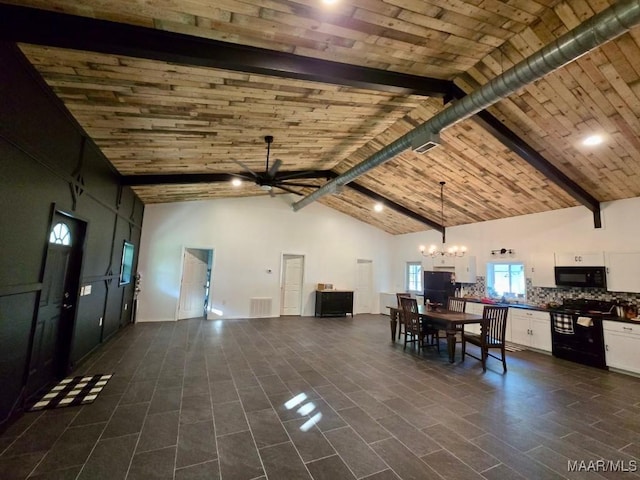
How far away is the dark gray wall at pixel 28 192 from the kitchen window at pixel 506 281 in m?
7.65

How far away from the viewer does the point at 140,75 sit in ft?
8.52

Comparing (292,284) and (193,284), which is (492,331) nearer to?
(292,284)

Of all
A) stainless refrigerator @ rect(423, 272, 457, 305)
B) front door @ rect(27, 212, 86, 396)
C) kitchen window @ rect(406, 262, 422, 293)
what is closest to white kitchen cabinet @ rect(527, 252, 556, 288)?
stainless refrigerator @ rect(423, 272, 457, 305)

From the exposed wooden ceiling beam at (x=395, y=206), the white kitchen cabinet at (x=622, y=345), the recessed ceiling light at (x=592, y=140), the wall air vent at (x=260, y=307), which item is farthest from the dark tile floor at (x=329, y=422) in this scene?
the exposed wooden ceiling beam at (x=395, y=206)

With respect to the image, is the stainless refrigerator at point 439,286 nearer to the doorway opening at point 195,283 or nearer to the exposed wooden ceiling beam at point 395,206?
the exposed wooden ceiling beam at point 395,206

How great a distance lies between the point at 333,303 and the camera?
8609mm

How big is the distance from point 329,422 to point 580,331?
4.58 m

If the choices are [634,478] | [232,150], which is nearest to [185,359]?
[232,150]

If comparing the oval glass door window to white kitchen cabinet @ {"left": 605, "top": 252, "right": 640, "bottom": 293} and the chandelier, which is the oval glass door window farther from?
white kitchen cabinet @ {"left": 605, "top": 252, "right": 640, "bottom": 293}

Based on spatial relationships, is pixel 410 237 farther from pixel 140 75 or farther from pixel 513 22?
pixel 140 75

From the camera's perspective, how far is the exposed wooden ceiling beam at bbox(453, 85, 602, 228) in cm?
356

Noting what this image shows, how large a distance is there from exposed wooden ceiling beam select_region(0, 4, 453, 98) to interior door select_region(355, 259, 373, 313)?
7.23 meters

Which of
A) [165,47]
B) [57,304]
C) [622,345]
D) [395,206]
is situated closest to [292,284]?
[395,206]

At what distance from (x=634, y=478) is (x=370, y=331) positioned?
479cm
